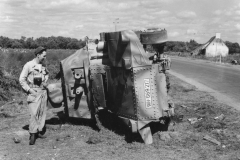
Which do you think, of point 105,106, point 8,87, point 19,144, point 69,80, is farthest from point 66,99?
point 8,87

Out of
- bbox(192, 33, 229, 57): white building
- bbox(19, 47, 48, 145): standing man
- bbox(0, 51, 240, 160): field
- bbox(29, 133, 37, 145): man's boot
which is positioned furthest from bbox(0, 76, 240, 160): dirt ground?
bbox(192, 33, 229, 57): white building

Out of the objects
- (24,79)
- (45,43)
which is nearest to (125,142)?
(24,79)

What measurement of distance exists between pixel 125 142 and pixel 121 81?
1.34 m

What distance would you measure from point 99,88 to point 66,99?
992 mm

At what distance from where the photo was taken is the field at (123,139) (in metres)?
6.23

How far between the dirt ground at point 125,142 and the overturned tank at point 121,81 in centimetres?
44

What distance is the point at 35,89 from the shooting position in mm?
7293

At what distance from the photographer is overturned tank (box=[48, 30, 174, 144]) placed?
6.76 m

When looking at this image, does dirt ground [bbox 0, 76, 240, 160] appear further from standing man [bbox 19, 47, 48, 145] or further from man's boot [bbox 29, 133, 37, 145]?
standing man [bbox 19, 47, 48, 145]

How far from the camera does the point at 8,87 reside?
44.6 feet

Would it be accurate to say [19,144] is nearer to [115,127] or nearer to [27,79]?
[27,79]

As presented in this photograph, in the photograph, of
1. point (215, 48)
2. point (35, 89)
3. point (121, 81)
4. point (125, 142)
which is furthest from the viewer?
point (215, 48)

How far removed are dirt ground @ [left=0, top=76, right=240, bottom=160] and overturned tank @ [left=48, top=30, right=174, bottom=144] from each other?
44 centimetres

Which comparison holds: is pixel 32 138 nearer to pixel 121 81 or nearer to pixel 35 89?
pixel 35 89
